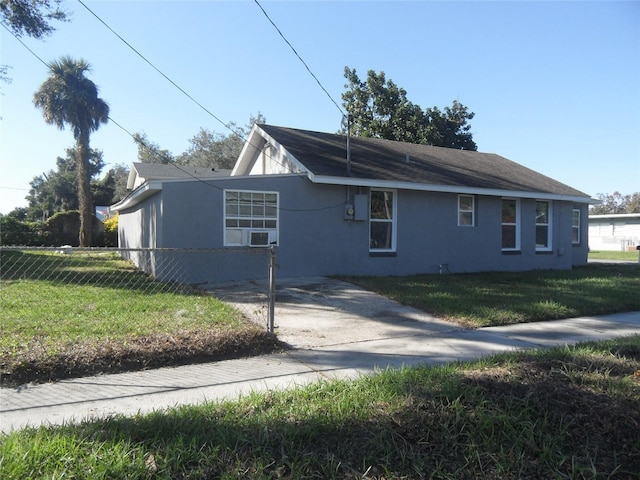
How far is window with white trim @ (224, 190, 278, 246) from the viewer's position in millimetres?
11469

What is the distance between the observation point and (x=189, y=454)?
114 inches

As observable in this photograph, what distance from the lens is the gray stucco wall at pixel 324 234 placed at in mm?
11000

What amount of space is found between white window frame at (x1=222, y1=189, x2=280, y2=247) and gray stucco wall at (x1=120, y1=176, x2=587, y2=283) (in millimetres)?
136

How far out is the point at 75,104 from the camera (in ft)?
90.8

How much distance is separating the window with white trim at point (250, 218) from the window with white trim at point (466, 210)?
6107 mm

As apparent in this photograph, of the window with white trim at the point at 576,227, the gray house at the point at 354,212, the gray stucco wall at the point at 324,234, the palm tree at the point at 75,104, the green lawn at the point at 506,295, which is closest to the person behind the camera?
the green lawn at the point at 506,295

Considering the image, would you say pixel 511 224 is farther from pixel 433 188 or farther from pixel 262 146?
pixel 262 146

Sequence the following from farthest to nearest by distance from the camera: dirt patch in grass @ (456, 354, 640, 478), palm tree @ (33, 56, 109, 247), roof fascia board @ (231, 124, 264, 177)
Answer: palm tree @ (33, 56, 109, 247), roof fascia board @ (231, 124, 264, 177), dirt patch in grass @ (456, 354, 640, 478)

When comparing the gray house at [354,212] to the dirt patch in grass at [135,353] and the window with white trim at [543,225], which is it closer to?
the window with white trim at [543,225]

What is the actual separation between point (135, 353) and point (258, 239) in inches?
268

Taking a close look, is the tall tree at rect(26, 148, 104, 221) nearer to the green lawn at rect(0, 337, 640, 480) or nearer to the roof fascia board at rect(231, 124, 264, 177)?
the roof fascia board at rect(231, 124, 264, 177)

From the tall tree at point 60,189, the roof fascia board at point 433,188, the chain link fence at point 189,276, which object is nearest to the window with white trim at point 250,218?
the chain link fence at point 189,276

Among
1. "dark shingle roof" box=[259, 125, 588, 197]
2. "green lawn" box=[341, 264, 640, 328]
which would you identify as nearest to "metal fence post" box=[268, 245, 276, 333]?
"green lawn" box=[341, 264, 640, 328]

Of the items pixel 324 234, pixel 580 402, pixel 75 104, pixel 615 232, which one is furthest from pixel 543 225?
pixel 615 232
